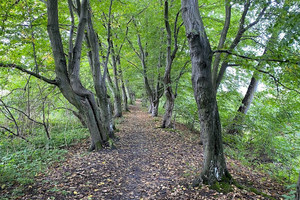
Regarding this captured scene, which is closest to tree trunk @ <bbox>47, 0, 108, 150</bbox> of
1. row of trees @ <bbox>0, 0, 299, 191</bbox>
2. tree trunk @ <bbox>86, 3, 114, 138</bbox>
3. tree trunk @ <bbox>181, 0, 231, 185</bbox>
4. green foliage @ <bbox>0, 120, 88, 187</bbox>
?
row of trees @ <bbox>0, 0, 299, 191</bbox>

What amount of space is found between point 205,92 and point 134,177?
314cm

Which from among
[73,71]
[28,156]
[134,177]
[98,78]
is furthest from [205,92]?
[28,156]

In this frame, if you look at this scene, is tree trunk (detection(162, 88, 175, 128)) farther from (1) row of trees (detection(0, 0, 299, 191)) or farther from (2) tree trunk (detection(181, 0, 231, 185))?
(2) tree trunk (detection(181, 0, 231, 185))

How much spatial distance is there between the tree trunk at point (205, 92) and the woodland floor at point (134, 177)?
1.34 ft

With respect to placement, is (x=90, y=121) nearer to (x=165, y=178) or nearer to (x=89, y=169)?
(x=89, y=169)

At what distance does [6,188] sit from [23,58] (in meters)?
6.21

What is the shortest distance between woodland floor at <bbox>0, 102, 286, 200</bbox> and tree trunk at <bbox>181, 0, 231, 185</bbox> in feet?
1.34

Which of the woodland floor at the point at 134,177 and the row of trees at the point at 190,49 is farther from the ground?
the row of trees at the point at 190,49

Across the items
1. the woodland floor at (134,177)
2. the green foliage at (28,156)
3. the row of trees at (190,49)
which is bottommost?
the woodland floor at (134,177)

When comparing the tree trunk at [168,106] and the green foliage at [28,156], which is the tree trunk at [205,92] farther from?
the tree trunk at [168,106]

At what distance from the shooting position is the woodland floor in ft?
12.3

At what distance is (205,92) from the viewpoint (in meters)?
3.66

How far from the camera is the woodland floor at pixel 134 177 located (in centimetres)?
376

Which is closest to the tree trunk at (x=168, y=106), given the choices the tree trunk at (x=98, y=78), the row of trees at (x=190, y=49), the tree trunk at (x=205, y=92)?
the row of trees at (x=190, y=49)
